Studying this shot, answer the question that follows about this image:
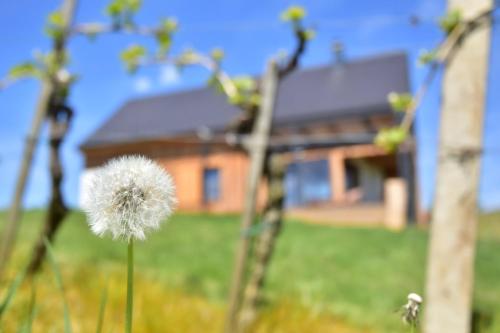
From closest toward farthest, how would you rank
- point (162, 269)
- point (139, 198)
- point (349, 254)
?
point (139, 198)
point (162, 269)
point (349, 254)

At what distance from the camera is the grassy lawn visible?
4270mm

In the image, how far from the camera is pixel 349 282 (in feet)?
22.6

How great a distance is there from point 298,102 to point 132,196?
1878 cm

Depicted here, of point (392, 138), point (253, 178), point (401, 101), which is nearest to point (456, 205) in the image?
point (392, 138)

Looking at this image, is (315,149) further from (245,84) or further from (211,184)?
(245,84)

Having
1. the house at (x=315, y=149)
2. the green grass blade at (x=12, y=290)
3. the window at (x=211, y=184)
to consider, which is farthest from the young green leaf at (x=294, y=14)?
the window at (x=211, y=184)

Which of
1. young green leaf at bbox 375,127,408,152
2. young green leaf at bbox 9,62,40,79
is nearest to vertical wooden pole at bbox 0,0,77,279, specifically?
young green leaf at bbox 9,62,40,79

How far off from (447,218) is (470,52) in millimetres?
1034

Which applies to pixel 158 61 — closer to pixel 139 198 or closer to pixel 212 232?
pixel 139 198

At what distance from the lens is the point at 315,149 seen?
17.8 metres

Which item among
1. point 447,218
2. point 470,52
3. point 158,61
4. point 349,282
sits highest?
point 158,61

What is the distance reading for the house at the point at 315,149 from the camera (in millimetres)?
16766

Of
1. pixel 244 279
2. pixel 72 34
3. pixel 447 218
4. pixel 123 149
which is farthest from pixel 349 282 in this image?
pixel 123 149

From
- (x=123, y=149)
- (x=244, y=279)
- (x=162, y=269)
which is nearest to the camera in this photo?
(x=244, y=279)
